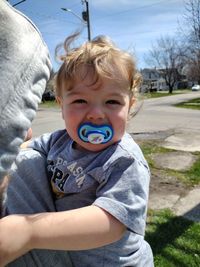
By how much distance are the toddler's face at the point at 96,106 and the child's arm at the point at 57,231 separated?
302 millimetres

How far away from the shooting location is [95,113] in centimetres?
125

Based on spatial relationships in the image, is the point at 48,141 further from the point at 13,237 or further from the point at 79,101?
the point at 13,237

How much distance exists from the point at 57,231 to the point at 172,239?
301 cm

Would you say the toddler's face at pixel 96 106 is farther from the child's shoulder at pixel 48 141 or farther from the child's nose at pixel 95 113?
the child's shoulder at pixel 48 141

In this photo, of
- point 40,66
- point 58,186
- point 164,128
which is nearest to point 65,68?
point 58,186

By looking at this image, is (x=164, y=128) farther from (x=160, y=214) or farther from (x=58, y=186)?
(x=58, y=186)

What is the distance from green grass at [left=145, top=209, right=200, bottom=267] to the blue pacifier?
2.35m

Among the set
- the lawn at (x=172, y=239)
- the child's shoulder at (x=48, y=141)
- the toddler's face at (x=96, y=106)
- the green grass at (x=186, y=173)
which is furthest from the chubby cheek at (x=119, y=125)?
the green grass at (x=186, y=173)

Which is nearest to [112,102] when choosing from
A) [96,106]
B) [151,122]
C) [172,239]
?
[96,106]

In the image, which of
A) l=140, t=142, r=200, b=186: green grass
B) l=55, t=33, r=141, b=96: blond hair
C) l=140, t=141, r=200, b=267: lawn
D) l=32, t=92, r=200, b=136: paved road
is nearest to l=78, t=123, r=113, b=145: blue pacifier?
l=55, t=33, r=141, b=96: blond hair

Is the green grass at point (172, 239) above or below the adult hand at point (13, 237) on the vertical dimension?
below

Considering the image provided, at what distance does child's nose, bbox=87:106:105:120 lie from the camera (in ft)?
4.10

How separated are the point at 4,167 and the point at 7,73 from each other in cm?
19

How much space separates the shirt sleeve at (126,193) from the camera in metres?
1.11
